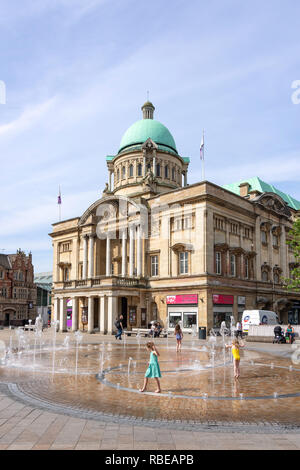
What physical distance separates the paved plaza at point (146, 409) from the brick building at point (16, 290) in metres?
70.5

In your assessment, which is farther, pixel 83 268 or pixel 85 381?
pixel 83 268

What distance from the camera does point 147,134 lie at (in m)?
62.1

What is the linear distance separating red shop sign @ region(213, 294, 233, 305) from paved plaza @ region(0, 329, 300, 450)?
24106 mm

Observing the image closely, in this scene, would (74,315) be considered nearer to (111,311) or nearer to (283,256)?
(111,311)

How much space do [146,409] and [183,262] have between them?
114ft

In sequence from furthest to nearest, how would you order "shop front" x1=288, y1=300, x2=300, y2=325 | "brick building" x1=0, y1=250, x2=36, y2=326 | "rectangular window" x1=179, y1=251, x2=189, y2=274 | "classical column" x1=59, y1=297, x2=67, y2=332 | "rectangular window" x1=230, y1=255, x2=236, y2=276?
1. "brick building" x1=0, y1=250, x2=36, y2=326
2. "shop front" x1=288, y1=300, x2=300, y2=325
3. "classical column" x1=59, y1=297, x2=67, y2=332
4. "rectangular window" x1=230, y1=255, x2=236, y2=276
5. "rectangular window" x1=179, y1=251, x2=189, y2=274

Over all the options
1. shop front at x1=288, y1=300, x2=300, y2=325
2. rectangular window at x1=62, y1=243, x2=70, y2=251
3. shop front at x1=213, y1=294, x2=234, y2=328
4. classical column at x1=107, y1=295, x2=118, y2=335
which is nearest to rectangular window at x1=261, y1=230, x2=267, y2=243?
shop front at x1=288, y1=300, x2=300, y2=325

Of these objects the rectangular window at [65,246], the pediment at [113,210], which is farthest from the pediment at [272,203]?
the rectangular window at [65,246]

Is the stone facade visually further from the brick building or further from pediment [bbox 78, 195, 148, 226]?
the brick building

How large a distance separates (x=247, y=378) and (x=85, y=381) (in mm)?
5737

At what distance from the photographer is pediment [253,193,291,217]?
170ft

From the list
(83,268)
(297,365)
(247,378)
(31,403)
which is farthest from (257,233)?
(31,403)

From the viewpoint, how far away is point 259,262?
163 feet
